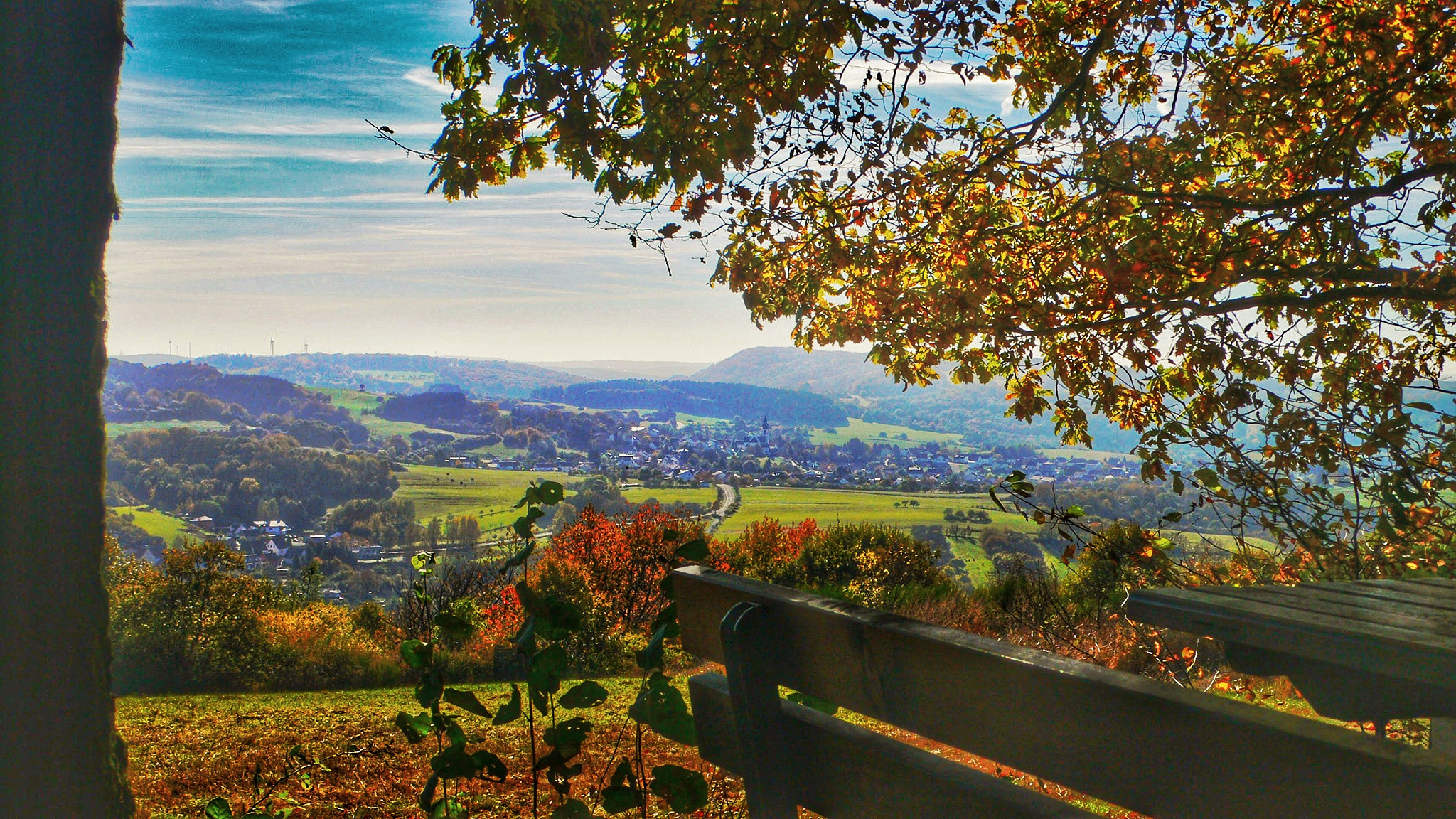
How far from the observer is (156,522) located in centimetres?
2064

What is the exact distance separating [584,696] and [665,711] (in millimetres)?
172

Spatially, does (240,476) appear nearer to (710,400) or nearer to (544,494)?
(544,494)

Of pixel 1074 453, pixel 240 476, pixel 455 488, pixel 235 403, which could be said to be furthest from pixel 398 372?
pixel 1074 453

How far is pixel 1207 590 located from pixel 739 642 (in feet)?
3.93

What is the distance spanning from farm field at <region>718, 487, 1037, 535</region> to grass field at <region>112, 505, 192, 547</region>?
506 inches

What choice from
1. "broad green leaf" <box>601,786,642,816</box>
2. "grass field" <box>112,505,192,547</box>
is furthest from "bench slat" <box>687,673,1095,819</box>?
"grass field" <box>112,505,192,547</box>

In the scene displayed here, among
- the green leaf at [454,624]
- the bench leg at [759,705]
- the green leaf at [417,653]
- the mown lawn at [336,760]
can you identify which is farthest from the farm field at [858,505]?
the bench leg at [759,705]

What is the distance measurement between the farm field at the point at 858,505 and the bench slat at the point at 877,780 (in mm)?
19258

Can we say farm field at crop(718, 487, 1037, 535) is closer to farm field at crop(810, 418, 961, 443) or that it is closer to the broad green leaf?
farm field at crop(810, 418, 961, 443)

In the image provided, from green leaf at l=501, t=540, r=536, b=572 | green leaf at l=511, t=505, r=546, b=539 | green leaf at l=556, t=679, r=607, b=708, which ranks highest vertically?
green leaf at l=511, t=505, r=546, b=539

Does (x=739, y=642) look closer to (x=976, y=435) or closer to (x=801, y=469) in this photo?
(x=801, y=469)

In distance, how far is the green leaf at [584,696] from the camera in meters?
1.69

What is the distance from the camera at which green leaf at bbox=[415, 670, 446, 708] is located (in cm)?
188

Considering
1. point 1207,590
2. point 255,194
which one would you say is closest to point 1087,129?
point 1207,590
